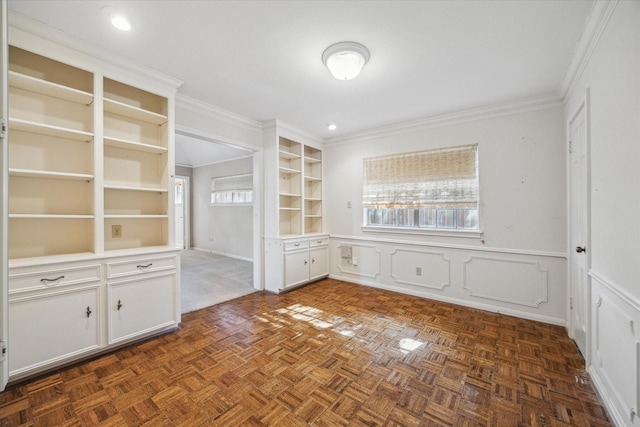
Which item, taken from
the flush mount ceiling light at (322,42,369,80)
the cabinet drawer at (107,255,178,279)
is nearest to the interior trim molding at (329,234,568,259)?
the flush mount ceiling light at (322,42,369,80)

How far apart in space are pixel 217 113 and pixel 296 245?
2.16 m

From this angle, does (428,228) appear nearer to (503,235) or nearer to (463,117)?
(503,235)

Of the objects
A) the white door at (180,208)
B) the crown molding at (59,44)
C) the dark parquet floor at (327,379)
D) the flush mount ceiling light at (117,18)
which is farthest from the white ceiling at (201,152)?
the dark parquet floor at (327,379)

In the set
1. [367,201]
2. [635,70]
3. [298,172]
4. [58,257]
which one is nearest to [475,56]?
[635,70]

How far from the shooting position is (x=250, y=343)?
2.51 metres

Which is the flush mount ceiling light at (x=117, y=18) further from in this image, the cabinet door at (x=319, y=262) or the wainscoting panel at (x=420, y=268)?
the wainscoting panel at (x=420, y=268)

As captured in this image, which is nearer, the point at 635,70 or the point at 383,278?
the point at 635,70

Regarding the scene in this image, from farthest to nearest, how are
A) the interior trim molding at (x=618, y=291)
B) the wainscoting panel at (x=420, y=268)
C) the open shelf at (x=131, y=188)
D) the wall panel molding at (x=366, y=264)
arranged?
the wall panel molding at (x=366, y=264) → the wainscoting panel at (x=420, y=268) → the open shelf at (x=131, y=188) → the interior trim molding at (x=618, y=291)

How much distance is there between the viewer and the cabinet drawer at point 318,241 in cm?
447

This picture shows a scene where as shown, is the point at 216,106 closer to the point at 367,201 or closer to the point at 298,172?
the point at 298,172

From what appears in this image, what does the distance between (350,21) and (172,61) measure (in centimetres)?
162

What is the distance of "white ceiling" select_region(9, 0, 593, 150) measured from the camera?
1741 mm

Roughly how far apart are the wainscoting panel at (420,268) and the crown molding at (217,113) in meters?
2.86

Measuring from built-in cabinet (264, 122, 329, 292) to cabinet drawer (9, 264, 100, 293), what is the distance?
218 cm
